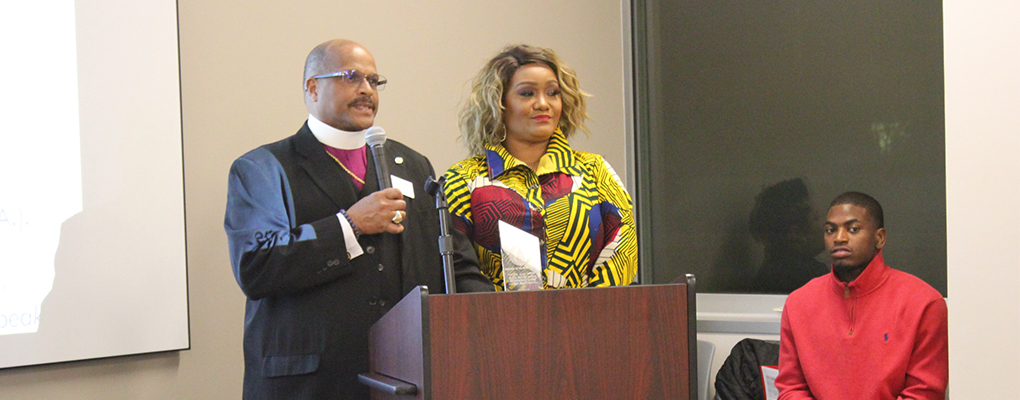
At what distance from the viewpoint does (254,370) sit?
2.09 meters

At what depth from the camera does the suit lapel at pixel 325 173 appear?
7.11ft

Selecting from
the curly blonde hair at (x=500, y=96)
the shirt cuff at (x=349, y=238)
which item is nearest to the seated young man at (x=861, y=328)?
the curly blonde hair at (x=500, y=96)

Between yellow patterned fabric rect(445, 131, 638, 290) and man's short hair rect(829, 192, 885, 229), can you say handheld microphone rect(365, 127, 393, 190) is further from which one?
man's short hair rect(829, 192, 885, 229)

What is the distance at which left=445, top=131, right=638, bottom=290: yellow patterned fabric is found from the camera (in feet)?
7.11

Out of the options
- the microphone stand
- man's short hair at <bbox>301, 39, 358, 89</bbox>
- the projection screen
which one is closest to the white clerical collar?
man's short hair at <bbox>301, 39, 358, 89</bbox>

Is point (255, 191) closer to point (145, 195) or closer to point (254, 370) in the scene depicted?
point (254, 370)

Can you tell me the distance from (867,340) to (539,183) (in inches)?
44.5

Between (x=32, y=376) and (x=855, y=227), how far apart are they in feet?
8.82

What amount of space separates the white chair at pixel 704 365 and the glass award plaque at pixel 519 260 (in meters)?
2.35

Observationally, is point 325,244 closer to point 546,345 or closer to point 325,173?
point 325,173

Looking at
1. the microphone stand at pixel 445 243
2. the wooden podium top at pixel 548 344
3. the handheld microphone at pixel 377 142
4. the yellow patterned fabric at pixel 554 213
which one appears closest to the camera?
the wooden podium top at pixel 548 344

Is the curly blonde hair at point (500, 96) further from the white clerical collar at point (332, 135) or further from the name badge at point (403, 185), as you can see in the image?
the white clerical collar at point (332, 135)

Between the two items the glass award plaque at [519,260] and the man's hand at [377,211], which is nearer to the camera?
the glass award plaque at [519,260]

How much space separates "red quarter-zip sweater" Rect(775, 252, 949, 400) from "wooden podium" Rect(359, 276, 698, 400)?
1.09 m
